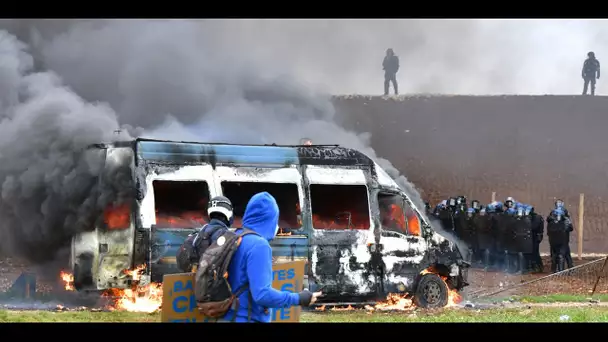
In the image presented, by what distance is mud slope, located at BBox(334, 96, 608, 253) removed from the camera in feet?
109

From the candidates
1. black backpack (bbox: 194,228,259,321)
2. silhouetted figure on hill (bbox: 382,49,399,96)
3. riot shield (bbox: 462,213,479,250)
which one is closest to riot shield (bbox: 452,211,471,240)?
riot shield (bbox: 462,213,479,250)

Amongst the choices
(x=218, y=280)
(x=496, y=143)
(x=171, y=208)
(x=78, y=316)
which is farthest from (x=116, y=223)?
(x=496, y=143)

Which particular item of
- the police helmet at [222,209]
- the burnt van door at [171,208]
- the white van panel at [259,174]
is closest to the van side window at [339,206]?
the white van panel at [259,174]

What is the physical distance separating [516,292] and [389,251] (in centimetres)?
473

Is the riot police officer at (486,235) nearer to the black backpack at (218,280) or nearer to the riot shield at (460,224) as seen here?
the riot shield at (460,224)

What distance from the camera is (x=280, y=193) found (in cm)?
1338

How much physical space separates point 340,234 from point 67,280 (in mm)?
3589

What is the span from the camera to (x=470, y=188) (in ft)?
109

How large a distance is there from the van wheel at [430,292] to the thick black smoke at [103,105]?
433cm

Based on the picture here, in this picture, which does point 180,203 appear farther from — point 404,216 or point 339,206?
point 404,216

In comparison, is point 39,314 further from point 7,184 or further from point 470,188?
point 470,188

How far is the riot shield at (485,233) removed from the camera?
20797 mm

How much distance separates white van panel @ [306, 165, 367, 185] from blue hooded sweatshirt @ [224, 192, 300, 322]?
25.1 ft
